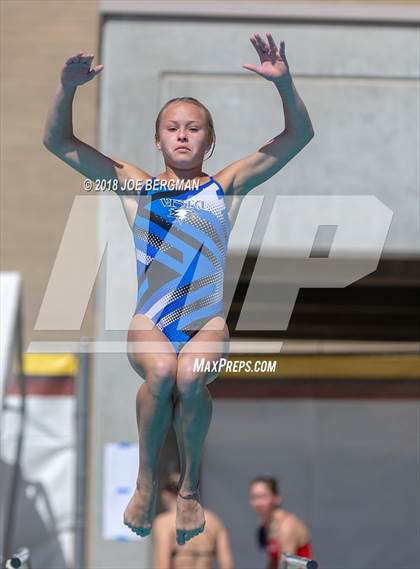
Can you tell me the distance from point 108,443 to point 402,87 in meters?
2.47

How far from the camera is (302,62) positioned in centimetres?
736

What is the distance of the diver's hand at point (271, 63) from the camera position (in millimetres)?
4160

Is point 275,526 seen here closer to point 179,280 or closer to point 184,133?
point 179,280

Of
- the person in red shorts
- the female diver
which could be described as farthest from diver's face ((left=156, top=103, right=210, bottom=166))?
the person in red shorts

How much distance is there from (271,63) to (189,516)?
139 cm

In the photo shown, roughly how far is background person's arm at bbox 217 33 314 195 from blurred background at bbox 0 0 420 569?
1394mm

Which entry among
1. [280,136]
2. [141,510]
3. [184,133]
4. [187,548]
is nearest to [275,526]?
[187,548]

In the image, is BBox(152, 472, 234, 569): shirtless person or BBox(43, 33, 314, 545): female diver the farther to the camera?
BBox(152, 472, 234, 569): shirtless person

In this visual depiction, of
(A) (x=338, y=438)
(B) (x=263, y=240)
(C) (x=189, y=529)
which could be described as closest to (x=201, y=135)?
(C) (x=189, y=529)

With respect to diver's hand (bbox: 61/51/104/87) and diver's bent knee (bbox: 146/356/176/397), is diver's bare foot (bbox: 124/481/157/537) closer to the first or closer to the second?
diver's bent knee (bbox: 146/356/176/397)

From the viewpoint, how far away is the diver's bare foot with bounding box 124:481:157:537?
418 cm

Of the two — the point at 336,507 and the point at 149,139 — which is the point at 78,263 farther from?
the point at 336,507

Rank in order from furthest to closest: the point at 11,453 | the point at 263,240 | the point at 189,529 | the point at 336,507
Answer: the point at 336,507
the point at 11,453
the point at 263,240
the point at 189,529

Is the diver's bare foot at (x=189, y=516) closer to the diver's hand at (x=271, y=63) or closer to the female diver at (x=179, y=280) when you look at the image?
the female diver at (x=179, y=280)
